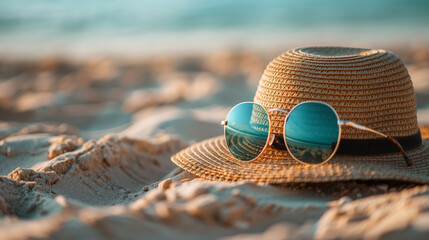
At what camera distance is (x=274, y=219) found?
6.34ft

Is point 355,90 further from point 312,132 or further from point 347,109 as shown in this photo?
point 312,132

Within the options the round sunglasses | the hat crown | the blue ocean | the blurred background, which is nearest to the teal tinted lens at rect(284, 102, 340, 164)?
the round sunglasses

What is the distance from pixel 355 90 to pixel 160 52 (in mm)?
10795

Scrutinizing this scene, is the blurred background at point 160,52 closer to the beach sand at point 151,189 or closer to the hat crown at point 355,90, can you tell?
the beach sand at point 151,189

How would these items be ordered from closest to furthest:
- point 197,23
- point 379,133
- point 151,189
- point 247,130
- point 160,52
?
point 379,133
point 247,130
point 151,189
point 160,52
point 197,23

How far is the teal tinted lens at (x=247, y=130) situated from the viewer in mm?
2429

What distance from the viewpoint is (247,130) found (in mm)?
2500

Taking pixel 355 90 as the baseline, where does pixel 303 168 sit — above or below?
below

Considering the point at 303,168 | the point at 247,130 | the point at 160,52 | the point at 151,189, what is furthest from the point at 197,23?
the point at 303,168

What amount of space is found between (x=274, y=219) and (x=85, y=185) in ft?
4.90

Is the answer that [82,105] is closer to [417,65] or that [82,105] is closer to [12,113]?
[12,113]

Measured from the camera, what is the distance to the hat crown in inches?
91.7

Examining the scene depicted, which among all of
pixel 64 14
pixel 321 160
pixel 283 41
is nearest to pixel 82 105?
pixel 321 160

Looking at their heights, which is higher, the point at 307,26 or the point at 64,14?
the point at 64,14
